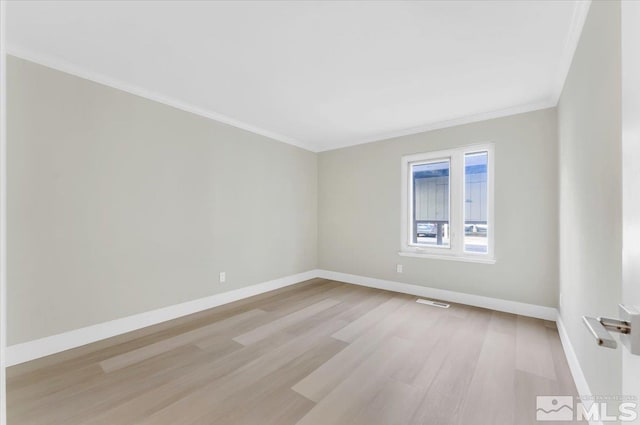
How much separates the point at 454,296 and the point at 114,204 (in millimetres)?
4328

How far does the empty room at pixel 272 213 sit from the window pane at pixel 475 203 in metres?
0.03

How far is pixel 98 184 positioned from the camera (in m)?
2.56

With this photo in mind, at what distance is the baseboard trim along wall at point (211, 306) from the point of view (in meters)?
2.21

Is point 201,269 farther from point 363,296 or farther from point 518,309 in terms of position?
point 518,309

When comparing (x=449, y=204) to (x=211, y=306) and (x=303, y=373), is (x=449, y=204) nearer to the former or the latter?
(x=303, y=373)

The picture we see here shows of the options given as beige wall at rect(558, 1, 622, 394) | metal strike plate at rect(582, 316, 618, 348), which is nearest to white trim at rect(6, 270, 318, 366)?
metal strike plate at rect(582, 316, 618, 348)

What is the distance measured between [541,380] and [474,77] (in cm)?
267

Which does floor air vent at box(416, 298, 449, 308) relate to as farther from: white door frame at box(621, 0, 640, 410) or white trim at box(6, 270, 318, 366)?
white door frame at box(621, 0, 640, 410)

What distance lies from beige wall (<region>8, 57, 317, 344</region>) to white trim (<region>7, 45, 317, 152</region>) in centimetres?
6

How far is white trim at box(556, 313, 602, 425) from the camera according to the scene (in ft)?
5.47

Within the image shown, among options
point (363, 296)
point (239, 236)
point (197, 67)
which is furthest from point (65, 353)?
point (363, 296)

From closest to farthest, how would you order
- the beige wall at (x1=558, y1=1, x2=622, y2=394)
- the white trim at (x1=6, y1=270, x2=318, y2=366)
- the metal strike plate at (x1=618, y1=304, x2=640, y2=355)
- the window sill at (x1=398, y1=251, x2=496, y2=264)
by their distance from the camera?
the metal strike plate at (x1=618, y1=304, x2=640, y2=355) → the beige wall at (x1=558, y1=1, x2=622, y2=394) → the white trim at (x1=6, y1=270, x2=318, y2=366) → the window sill at (x1=398, y1=251, x2=496, y2=264)

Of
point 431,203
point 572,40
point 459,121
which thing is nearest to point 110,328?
point 431,203

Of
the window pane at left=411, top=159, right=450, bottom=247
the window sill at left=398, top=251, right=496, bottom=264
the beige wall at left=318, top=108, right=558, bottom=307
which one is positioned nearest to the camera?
the beige wall at left=318, top=108, right=558, bottom=307
